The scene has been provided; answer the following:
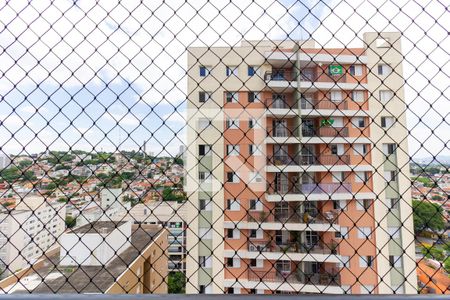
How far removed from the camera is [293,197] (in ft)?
18.2

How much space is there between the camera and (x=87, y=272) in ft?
3.68

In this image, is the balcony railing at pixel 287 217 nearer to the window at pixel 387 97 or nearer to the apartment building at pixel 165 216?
the window at pixel 387 97

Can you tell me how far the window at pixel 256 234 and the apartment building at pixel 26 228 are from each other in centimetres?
549

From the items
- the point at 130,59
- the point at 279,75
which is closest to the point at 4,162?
the point at 130,59

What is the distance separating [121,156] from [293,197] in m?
4.99

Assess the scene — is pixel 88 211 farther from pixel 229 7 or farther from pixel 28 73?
pixel 229 7

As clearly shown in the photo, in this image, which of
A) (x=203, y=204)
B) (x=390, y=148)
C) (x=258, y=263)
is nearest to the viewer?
(x=203, y=204)

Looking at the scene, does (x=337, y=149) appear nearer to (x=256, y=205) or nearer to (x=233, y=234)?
(x=256, y=205)

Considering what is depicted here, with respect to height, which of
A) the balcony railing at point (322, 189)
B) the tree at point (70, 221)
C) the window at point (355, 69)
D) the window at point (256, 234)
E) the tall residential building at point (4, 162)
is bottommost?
the window at point (256, 234)

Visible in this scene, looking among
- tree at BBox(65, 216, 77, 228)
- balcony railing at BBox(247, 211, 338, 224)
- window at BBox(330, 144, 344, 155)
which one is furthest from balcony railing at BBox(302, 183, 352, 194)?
tree at BBox(65, 216, 77, 228)

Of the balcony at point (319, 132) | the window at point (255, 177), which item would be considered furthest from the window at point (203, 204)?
the balcony at point (319, 132)

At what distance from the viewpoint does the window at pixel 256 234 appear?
243 inches

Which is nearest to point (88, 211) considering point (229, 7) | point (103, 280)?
point (103, 280)

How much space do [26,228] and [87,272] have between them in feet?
1.07
